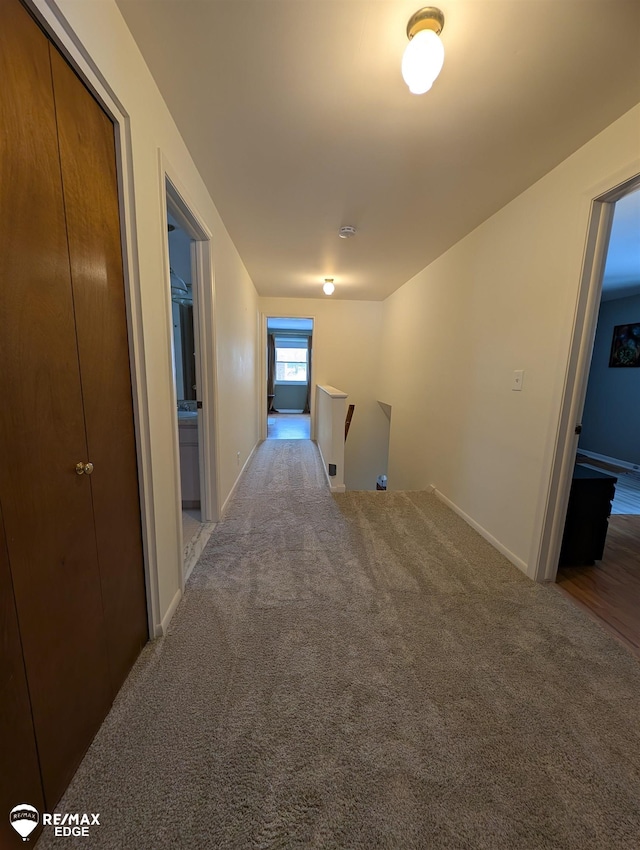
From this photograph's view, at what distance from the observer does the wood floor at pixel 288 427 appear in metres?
6.01

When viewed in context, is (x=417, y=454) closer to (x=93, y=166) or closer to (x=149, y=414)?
(x=149, y=414)

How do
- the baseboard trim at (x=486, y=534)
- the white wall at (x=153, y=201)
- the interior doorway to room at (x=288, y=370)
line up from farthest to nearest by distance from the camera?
the interior doorway to room at (x=288, y=370), the baseboard trim at (x=486, y=534), the white wall at (x=153, y=201)

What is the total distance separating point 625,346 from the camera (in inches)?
189

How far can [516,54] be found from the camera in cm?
114

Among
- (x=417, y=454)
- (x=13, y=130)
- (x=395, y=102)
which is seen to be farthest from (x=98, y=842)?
(x=417, y=454)

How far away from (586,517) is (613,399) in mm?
4268

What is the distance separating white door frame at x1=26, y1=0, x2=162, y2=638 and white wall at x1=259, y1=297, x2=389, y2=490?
4.14m

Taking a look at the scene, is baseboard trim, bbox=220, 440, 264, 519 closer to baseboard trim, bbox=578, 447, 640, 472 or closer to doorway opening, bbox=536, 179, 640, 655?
doorway opening, bbox=536, 179, 640, 655

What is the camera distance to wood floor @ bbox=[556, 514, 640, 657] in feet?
5.29

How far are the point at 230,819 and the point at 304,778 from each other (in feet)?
0.72

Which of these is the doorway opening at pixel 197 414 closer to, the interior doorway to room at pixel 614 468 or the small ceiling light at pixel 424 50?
the small ceiling light at pixel 424 50

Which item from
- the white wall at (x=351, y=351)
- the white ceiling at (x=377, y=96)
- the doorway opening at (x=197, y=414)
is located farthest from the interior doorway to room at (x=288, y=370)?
the white ceiling at (x=377, y=96)

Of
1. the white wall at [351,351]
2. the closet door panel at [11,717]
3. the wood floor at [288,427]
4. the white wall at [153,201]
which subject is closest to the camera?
the closet door panel at [11,717]

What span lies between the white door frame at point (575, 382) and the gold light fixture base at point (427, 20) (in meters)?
1.09
